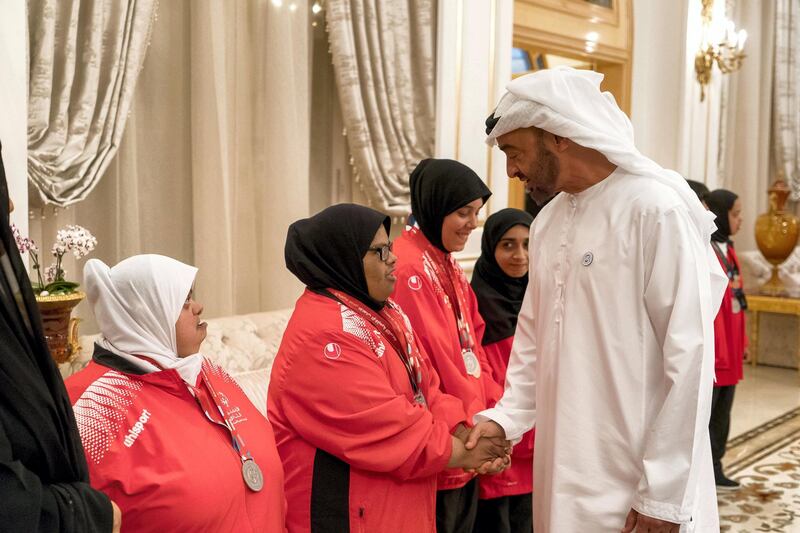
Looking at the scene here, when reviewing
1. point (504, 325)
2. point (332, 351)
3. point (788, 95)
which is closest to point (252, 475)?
point (332, 351)

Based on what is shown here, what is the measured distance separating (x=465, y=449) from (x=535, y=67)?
680cm

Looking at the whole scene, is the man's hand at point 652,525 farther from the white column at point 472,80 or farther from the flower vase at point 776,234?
the flower vase at point 776,234

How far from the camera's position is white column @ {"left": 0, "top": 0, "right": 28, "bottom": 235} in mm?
2684

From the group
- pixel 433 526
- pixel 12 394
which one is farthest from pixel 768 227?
pixel 12 394

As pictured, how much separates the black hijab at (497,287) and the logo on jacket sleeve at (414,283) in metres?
0.55

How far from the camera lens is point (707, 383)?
184cm

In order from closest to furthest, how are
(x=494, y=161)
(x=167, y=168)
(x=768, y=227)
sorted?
(x=167, y=168) < (x=494, y=161) < (x=768, y=227)

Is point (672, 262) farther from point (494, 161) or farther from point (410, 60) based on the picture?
point (494, 161)

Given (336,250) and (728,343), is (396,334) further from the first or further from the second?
(728,343)

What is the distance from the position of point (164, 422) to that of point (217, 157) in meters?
2.17

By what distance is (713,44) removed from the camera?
24.5 feet

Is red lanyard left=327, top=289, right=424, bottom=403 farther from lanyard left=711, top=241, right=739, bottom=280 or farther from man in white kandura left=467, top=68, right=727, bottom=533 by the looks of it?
lanyard left=711, top=241, right=739, bottom=280

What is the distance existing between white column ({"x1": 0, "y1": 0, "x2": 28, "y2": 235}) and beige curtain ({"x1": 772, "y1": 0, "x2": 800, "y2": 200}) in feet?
24.9

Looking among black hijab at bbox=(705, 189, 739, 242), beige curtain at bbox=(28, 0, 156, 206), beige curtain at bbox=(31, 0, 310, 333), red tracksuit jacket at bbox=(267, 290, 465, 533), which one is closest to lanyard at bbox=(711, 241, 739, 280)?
black hijab at bbox=(705, 189, 739, 242)
